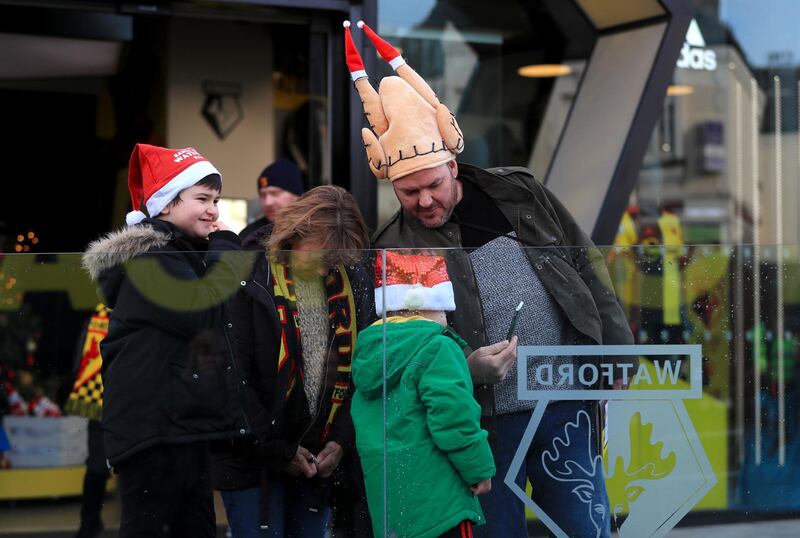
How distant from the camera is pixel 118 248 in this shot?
3.59 meters

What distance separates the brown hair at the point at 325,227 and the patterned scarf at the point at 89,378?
0.57 meters

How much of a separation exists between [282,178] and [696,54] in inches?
125

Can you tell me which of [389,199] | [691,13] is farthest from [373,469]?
[691,13]

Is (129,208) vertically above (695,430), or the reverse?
(129,208)

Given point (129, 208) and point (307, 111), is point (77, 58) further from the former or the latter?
point (307, 111)

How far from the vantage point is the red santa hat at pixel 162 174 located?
12.8 ft

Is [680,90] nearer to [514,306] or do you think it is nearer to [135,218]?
[514,306]

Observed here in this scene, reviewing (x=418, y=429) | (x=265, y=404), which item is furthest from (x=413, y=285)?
(x=265, y=404)

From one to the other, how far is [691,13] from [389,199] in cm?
204

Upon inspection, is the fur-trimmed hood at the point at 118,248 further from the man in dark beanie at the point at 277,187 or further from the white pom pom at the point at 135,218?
the man in dark beanie at the point at 277,187

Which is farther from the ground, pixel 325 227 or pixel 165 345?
pixel 325 227

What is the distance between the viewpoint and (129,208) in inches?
310

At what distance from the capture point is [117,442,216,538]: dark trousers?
3.54 metres

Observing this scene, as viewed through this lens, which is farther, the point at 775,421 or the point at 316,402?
the point at 775,421
